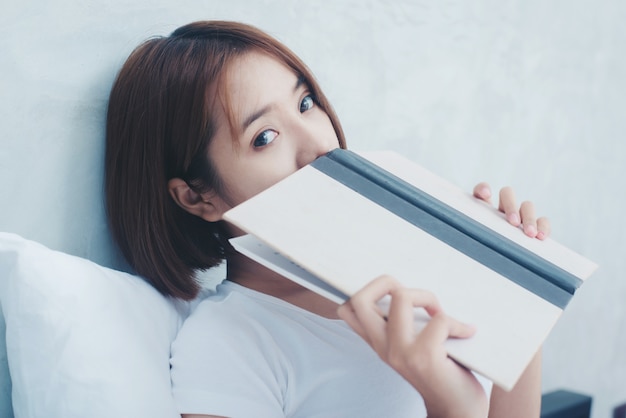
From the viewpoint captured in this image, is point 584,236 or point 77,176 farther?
point 584,236

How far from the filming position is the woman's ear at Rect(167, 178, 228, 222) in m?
0.97

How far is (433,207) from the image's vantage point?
826 mm

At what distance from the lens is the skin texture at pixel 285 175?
0.65m

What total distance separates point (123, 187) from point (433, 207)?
0.41m

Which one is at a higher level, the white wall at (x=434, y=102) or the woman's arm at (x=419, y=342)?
the white wall at (x=434, y=102)

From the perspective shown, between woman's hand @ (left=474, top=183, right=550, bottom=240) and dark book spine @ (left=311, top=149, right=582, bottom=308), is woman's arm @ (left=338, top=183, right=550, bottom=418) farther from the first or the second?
woman's hand @ (left=474, top=183, right=550, bottom=240)

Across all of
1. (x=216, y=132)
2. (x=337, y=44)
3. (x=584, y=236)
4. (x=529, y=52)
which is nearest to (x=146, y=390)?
(x=216, y=132)

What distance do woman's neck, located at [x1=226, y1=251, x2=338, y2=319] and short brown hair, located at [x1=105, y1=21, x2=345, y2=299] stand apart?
78 millimetres

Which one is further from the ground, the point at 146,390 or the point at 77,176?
the point at 77,176

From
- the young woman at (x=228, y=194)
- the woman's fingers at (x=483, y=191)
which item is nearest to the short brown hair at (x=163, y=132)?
the young woman at (x=228, y=194)

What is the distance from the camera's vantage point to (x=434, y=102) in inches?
57.8

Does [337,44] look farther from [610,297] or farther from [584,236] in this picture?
[610,297]

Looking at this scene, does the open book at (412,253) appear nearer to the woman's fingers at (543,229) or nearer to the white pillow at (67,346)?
the woman's fingers at (543,229)

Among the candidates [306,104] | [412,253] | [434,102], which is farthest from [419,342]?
[434,102]
